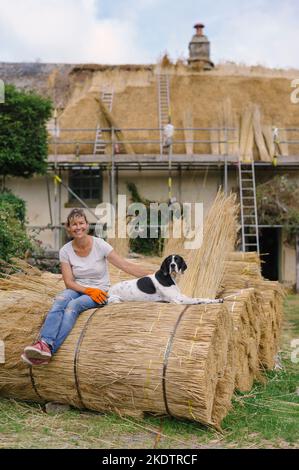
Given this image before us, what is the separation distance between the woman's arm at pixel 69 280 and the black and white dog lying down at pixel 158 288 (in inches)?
14.9

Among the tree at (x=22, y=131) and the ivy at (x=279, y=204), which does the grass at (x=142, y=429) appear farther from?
the ivy at (x=279, y=204)

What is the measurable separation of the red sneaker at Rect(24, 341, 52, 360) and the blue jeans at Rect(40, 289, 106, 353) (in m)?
0.06

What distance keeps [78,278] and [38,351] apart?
1.00 m

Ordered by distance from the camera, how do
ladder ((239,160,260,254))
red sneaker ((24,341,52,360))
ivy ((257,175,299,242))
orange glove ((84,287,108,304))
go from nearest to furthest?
1. red sneaker ((24,341,52,360))
2. orange glove ((84,287,108,304))
3. ladder ((239,160,260,254))
4. ivy ((257,175,299,242))

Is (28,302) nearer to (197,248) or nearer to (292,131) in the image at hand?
(197,248)

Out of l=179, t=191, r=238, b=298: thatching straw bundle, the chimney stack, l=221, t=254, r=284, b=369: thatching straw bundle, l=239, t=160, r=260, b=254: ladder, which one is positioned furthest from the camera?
the chimney stack

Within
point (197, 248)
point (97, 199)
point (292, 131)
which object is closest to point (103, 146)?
point (97, 199)

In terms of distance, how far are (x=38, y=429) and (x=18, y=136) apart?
11269 mm

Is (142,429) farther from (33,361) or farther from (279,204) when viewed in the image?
(279,204)

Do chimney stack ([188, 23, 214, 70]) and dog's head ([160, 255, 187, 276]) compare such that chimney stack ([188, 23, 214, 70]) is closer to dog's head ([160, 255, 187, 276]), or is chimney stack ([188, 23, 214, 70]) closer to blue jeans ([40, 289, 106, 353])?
dog's head ([160, 255, 187, 276])

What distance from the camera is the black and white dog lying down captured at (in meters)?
6.26

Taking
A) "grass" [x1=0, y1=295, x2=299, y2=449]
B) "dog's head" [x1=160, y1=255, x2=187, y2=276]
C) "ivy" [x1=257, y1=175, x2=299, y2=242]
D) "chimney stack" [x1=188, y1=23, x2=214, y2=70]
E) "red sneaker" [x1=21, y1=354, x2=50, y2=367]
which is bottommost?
"grass" [x1=0, y1=295, x2=299, y2=449]

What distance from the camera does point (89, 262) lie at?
238 inches

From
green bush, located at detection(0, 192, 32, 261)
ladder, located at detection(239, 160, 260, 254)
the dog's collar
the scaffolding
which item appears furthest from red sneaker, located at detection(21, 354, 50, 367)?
the scaffolding
